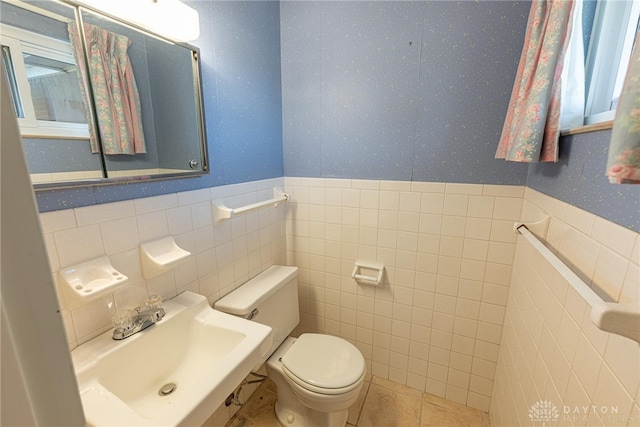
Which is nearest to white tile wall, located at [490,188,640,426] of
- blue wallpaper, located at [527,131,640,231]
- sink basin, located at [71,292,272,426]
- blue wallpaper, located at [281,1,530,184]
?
blue wallpaper, located at [527,131,640,231]

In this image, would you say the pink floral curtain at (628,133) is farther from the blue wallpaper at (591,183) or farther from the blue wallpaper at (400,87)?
the blue wallpaper at (400,87)

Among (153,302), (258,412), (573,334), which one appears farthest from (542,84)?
(258,412)

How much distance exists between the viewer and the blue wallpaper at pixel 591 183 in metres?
0.58

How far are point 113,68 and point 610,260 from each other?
154 cm

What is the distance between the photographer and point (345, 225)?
1.77m

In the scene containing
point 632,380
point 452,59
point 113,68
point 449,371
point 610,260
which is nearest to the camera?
point 632,380

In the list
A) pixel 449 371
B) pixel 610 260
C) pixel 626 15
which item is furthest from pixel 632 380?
pixel 449 371


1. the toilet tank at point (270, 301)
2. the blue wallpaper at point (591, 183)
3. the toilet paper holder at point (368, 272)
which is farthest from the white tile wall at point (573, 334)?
the toilet tank at point (270, 301)

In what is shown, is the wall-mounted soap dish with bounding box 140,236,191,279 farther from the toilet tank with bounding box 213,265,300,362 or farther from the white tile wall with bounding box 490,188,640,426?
the white tile wall with bounding box 490,188,640,426

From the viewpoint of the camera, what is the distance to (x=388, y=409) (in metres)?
1.65

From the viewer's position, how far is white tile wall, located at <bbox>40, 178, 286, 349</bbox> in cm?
86

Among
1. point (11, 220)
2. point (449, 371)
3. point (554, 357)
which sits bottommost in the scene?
point (449, 371)

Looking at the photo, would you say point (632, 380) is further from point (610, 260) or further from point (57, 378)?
point (57, 378)

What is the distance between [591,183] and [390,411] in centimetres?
158
